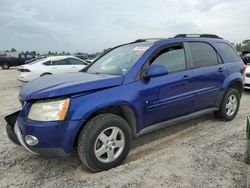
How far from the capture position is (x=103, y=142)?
340cm

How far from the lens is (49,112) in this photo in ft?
10.3

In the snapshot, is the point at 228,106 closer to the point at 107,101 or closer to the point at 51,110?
the point at 107,101

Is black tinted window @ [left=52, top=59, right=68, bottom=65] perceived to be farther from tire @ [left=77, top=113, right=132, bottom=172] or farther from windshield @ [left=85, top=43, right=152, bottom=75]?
tire @ [left=77, top=113, right=132, bottom=172]

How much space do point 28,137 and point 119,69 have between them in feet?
5.31

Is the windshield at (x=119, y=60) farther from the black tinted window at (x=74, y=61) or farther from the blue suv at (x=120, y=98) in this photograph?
the black tinted window at (x=74, y=61)

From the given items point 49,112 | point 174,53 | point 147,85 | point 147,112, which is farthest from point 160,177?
point 174,53

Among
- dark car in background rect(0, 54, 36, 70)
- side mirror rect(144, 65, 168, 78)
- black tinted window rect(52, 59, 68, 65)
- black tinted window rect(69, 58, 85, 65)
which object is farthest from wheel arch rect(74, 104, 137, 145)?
dark car in background rect(0, 54, 36, 70)

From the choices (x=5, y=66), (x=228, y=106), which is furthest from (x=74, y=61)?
(x=5, y=66)

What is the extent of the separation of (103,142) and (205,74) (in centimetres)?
→ 236

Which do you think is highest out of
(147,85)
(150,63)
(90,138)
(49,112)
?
(150,63)

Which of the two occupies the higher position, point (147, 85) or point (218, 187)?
point (147, 85)

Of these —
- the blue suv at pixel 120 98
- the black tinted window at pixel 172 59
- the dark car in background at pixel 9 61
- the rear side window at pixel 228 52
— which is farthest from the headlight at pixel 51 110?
the dark car in background at pixel 9 61

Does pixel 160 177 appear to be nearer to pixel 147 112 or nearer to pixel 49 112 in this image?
pixel 147 112

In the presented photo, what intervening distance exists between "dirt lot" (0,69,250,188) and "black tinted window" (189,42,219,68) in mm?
1274
